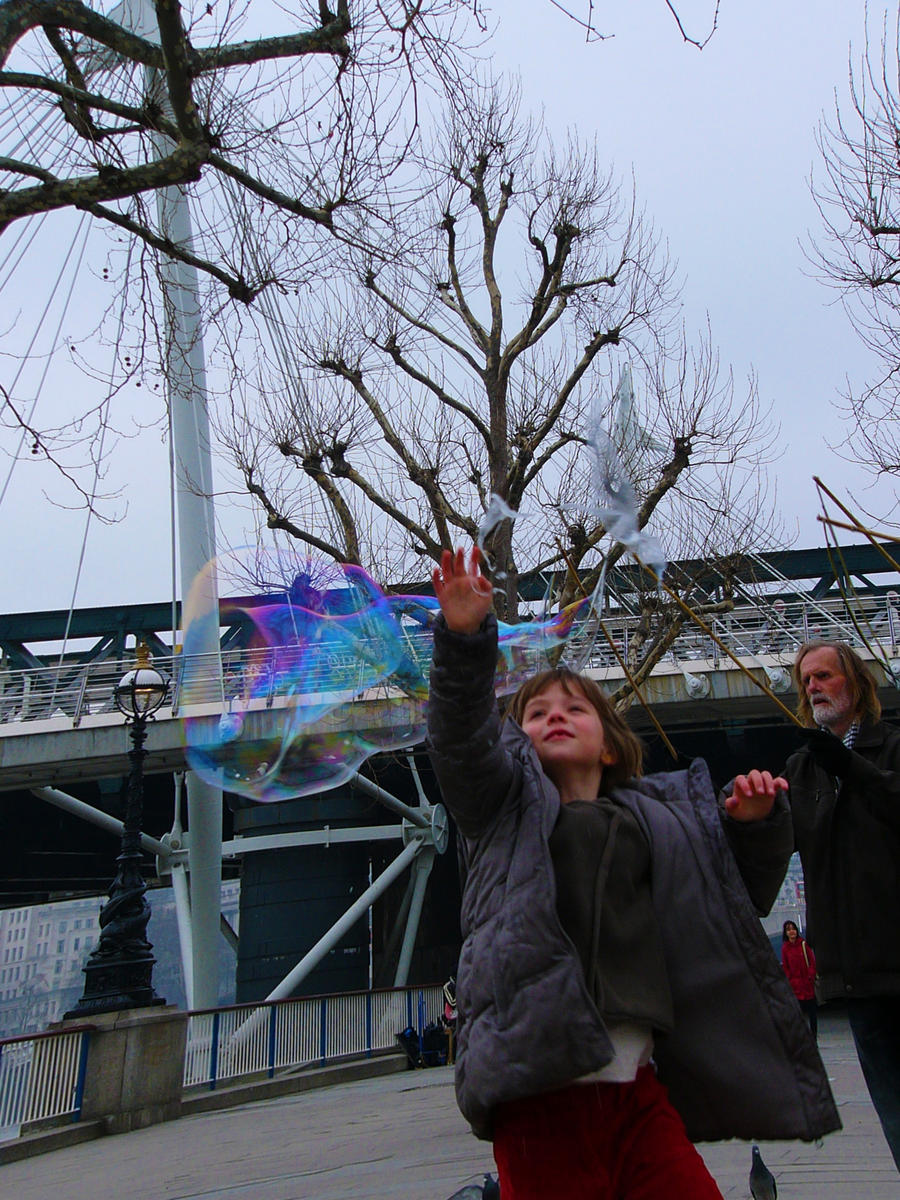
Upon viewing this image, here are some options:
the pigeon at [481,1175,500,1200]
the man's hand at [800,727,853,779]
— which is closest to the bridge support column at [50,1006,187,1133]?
the pigeon at [481,1175,500,1200]

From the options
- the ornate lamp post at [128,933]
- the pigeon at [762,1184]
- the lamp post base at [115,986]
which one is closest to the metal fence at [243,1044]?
the lamp post base at [115,986]

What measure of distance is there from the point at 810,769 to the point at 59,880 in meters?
40.4

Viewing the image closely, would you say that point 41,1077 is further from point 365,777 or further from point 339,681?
point 365,777

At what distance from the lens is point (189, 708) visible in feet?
59.6

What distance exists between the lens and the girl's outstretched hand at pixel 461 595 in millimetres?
2242

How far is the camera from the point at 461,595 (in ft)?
7.39

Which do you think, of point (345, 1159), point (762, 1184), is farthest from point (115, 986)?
point (762, 1184)

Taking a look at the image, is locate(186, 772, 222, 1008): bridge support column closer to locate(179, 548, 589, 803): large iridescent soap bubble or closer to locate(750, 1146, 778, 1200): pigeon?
locate(179, 548, 589, 803): large iridescent soap bubble

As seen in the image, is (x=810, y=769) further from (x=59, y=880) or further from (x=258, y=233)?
(x=59, y=880)

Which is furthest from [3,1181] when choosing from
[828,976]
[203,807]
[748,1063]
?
[203,807]

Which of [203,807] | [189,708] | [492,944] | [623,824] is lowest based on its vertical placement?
[492,944]

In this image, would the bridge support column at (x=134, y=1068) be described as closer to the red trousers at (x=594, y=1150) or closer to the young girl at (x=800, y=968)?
the young girl at (x=800, y=968)

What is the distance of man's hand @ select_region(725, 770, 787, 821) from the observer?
2285 millimetres

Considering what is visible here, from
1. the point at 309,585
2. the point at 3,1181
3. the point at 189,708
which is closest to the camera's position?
the point at 3,1181
